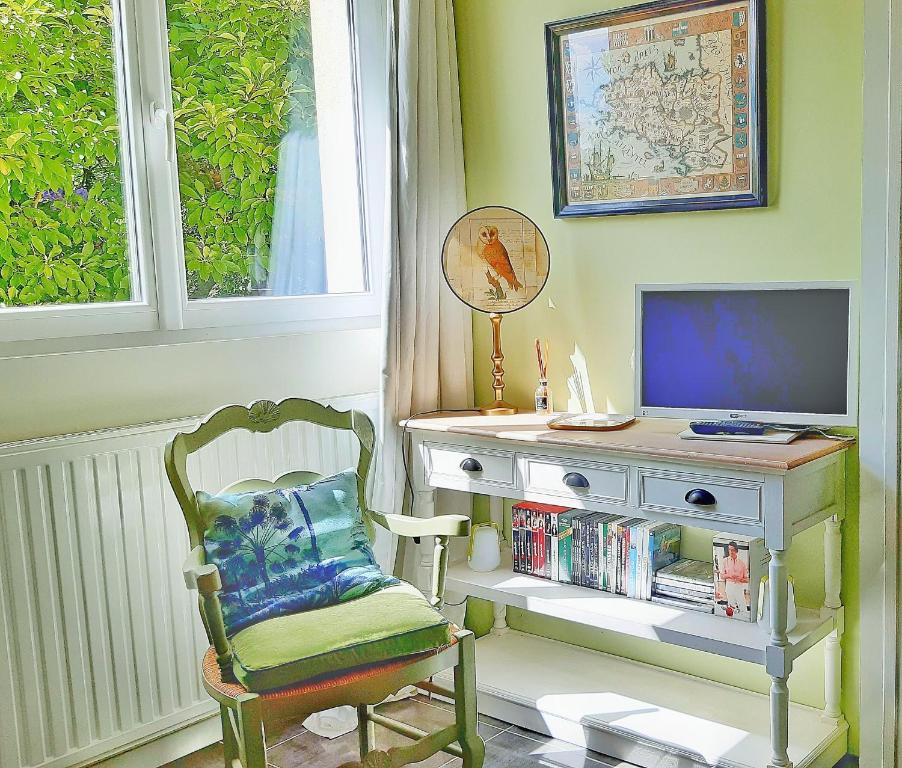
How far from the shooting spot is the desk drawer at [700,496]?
85.2 inches

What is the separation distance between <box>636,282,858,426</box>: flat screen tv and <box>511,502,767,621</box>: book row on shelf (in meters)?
0.33

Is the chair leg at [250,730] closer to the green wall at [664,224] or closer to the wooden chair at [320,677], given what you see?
the wooden chair at [320,677]

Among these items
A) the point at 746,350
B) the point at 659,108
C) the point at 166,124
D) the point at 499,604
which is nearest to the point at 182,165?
the point at 166,124

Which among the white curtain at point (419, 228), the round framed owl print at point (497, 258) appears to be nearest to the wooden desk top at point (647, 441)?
the white curtain at point (419, 228)

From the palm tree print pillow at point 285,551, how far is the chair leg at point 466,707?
0.26 metres

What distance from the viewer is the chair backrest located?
2.26 meters

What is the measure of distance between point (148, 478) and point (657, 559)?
135 centimetres

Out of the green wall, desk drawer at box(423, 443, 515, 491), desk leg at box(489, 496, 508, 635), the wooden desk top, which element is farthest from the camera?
desk leg at box(489, 496, 508, 635)

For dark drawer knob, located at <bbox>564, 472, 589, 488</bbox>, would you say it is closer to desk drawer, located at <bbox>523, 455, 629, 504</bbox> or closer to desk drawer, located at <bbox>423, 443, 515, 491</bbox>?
desk drawer, located at <bbox>523, 455, 629, 504</bbox>

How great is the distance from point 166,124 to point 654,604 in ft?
5.93

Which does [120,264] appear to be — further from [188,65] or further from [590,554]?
[590,554]

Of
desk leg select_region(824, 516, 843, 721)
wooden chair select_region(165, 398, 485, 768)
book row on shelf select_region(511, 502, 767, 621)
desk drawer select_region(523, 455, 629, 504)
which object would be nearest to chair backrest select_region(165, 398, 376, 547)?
wooden chair select_region(165, 398, 485, 768)

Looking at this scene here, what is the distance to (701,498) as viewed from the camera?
2236mm

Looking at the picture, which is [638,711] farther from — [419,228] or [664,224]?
[419,228]
